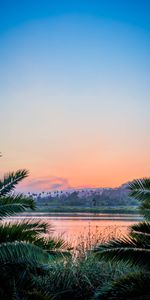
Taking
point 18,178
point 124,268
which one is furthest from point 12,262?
point 124,268

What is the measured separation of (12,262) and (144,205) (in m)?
2.73

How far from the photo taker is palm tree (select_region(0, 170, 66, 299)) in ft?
25.3

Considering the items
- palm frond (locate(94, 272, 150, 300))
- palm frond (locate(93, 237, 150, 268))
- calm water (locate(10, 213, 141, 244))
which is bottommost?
palm frond (locate(94, 272, 150, 300))

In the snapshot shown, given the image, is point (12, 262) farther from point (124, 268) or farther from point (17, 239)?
point (124, 268)

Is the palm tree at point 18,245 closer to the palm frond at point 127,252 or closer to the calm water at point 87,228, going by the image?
the calm water at point 87,228

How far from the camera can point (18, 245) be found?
7758 millimetres

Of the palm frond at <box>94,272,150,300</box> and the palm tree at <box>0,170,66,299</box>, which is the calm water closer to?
the palm tree at <box>0,170,66,299</box>

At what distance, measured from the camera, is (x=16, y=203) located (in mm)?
9188

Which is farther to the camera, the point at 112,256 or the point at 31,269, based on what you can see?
the point at 31,269

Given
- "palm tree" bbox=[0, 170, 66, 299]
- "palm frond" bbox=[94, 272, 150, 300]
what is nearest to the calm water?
"palm tree" bbox=[0, 170, 66, 299]

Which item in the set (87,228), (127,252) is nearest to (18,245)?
(127,252)

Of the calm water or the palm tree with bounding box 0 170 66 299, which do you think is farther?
the calm water

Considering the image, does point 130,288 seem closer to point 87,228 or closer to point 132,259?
→ point 132,259

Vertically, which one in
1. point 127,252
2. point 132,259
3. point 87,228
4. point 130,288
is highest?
point 87,228
